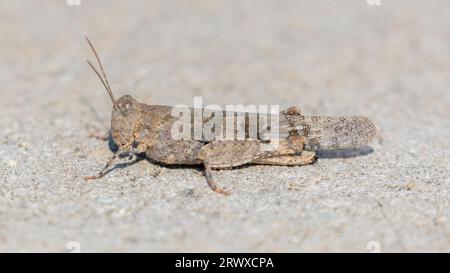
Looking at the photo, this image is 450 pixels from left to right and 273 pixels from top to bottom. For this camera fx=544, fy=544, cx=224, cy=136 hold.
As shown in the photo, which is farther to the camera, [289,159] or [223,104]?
[223,104]

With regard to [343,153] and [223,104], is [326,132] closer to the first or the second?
[343,153]

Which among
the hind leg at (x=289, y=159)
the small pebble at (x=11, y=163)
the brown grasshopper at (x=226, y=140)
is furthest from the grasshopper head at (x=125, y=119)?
the hind leg at (x=289, y=159)

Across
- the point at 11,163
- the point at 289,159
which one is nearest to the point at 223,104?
the point at 289,159

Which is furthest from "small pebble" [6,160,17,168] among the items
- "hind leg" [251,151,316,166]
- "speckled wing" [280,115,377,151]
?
"speckled wing" [280,115,377,151]

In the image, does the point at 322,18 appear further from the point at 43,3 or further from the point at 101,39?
the point at 43,3

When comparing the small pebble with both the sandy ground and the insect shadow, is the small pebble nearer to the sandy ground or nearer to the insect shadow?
the sandy ground
